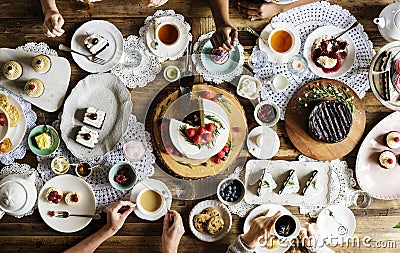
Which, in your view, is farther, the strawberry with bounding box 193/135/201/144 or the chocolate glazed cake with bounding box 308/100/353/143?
the chocolate glazed cake with bounding box 308/100/353/143

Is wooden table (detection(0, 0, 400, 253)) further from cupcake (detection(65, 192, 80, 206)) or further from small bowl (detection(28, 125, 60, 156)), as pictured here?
cupcake (detection(65, 192, 80, 206))

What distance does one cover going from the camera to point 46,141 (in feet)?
9.95

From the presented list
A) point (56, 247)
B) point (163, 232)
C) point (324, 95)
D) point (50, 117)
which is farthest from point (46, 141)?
point (324, 95)

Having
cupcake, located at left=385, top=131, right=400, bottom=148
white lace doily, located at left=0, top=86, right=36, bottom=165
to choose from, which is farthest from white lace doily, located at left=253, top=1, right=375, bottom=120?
white lace doily, located at left=0, top=86, right=36, bottom=165

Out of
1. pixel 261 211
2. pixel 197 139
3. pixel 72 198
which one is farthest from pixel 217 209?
pixel 72 198

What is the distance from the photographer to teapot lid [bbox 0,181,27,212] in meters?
2.94

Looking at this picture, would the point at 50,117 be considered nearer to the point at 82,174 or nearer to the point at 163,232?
the point at 82,174

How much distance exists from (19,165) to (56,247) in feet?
1.71

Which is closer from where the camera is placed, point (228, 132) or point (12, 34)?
point (228, 132)

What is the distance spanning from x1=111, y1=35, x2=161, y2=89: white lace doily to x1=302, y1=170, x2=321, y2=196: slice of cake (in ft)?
3.54

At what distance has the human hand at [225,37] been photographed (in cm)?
289

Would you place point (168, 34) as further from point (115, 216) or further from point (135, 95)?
point (115, 216)

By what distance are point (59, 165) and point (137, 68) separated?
28.1 inches

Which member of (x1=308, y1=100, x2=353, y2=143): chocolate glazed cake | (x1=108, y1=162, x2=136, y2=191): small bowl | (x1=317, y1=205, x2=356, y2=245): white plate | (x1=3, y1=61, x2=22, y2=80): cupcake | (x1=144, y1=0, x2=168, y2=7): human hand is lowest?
(x1=317, y1=205, x2=356, y2=245): white plate
